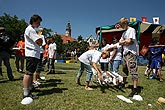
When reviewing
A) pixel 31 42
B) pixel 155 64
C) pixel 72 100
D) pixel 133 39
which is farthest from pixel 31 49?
pixel 155 64

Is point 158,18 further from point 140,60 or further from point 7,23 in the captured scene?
point 7,23

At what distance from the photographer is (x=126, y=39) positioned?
598cm

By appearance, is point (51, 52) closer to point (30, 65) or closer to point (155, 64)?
point (155, 64)

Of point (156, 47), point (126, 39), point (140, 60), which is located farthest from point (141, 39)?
point (126, 39)

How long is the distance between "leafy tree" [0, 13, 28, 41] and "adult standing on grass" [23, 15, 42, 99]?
48.6m

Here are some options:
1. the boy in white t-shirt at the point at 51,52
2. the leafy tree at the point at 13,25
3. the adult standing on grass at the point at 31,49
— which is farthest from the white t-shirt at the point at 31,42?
the leafy tree at the point at 13,25

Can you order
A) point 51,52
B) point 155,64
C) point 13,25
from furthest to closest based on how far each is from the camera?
point 13,25, point 51,52, point 155,64

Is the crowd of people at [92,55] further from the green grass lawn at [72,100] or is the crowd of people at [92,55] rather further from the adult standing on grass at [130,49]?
the green grass lawn at [72,100]

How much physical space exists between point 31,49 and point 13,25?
52535 millimetres

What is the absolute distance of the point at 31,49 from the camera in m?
5.05

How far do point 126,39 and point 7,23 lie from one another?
55593 mm

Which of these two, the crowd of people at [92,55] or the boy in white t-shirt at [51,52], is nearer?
the crowd of people at [92,55]

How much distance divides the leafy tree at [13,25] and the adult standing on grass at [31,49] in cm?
4855

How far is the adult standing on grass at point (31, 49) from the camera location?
4941 mm
